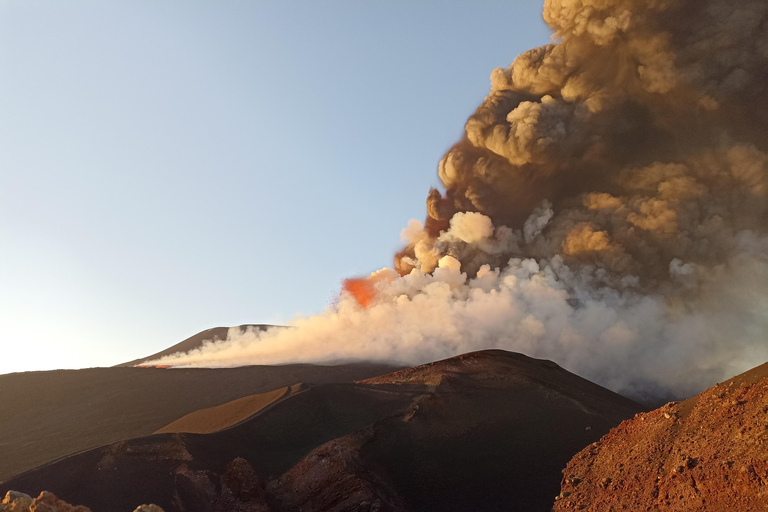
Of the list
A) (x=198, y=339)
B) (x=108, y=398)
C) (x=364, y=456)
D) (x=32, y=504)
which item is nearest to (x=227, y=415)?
(x=364, y=456)

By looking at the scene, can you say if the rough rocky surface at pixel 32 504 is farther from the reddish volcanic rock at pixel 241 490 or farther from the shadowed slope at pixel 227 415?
the shadowed slope at pixel 227 415

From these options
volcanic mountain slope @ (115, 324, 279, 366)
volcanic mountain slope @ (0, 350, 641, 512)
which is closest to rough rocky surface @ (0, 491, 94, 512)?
volcanic mountain slope @ (0, 350, 641, 512)

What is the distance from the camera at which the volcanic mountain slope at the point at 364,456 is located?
18078 millimetres

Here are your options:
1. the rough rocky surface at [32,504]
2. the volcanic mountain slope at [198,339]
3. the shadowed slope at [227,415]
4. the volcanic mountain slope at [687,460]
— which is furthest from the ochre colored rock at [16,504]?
the volcanic mountain slope at [198,339]

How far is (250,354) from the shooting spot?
5941 centimetres

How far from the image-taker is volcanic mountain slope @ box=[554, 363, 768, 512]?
47.4ft

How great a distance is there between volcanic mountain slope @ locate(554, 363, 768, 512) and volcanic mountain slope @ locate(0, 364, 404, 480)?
24188 mm

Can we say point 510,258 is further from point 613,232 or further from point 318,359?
point 318,359

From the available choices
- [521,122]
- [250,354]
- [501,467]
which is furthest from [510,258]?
[501,467]

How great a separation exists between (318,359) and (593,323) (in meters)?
27.2

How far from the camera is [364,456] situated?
20.9 metres

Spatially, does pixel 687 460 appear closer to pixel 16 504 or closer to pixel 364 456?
pixel 364 456

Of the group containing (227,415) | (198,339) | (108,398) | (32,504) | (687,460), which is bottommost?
(687,460)

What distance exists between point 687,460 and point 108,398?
4058 centimetres
